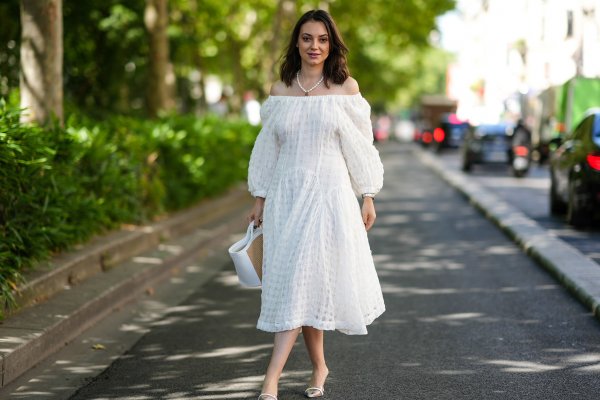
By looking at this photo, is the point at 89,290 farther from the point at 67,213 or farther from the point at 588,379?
the point at 588,379

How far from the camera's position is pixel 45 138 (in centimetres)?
923

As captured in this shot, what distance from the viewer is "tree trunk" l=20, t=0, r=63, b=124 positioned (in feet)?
34.5

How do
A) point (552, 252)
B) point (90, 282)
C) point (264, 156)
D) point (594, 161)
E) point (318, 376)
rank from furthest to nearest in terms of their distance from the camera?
point (594, 161), point (552, 252), point (90, 282), point (318, 376), point (264, 156)

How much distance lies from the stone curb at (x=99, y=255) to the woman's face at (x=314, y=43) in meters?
2.97

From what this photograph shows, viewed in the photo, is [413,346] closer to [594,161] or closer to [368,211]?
[368,211]

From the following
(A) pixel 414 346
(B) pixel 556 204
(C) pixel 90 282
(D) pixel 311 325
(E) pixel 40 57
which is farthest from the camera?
(B) pixel 556 204

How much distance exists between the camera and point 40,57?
1061 cm

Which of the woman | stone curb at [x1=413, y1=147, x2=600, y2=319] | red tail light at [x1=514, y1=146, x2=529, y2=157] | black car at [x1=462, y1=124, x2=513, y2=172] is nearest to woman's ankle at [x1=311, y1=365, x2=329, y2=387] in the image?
the woman

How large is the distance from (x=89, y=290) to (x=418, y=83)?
111 meters

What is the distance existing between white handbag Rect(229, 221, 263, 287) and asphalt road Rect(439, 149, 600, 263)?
6414 mm

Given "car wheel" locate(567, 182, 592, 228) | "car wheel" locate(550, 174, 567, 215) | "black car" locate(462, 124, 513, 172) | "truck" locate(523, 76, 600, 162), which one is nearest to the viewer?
"car wheel" locate(567, 182, 592, 228)

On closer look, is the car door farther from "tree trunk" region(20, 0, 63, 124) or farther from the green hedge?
"tree trunk" region(20, 0, 63, 124)

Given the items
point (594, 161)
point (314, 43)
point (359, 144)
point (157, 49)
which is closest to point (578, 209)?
point (594, 161)

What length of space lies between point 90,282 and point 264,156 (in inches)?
143
